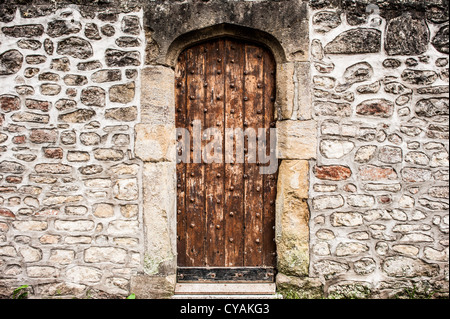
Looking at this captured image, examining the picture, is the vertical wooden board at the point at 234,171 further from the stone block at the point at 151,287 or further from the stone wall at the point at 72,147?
the stone wall at the point at 72,147

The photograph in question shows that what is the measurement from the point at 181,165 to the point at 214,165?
329mm

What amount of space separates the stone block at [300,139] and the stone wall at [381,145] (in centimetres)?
8

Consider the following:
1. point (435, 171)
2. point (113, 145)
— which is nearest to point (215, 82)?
Result: point (113, 145)

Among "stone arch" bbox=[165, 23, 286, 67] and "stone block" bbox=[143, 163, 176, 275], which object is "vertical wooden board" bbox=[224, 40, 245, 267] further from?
"stone block" bbox=[143, 163, 176, 275]

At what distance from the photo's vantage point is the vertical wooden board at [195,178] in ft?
8.77

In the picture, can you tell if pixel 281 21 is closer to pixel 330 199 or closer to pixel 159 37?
pixel 159 37

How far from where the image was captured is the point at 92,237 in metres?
2.51

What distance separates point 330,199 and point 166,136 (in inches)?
63.3

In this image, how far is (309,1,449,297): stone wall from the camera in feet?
8.04

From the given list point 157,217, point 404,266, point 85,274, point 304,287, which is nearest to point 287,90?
point 157,217

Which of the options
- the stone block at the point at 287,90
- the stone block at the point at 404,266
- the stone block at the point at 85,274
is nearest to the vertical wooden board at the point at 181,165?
the stone block at the point at 85,274

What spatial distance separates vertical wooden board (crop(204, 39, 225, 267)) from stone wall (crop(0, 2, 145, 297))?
2.13 ft

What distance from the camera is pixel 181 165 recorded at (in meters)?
2.70

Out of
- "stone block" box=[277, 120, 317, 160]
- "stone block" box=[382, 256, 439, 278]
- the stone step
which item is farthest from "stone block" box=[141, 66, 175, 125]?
"stone block" box=[382, 256, 439, 278]
